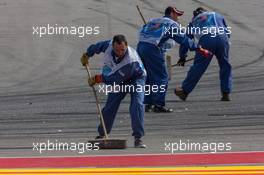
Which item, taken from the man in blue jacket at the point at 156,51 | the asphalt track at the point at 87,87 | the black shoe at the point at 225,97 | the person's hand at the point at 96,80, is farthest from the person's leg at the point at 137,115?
the black shoe at the point at 225,97

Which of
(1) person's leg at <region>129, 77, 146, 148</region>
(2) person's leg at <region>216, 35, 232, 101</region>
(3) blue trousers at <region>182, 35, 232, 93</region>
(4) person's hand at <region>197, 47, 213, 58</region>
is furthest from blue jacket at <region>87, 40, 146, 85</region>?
(2) person's leg at <region>216, 35, 232, 101</region>

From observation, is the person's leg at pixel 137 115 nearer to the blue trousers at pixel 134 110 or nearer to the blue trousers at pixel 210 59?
the blue trousers at pixel 134 110

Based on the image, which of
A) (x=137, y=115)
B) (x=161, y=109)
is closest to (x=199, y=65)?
(x=161, y=109)

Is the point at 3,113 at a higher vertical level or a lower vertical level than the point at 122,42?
lower

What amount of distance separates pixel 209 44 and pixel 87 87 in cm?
414

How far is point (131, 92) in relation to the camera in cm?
1341

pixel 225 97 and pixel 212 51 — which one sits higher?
pixel 212 51

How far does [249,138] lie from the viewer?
1359 cm

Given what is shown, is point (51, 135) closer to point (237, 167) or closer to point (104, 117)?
point (104, 117)

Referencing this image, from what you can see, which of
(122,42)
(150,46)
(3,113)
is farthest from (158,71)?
(122,42)

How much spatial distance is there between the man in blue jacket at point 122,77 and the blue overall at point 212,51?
15.8ft

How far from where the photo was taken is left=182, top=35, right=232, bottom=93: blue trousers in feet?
59.9

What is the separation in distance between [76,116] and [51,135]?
226 centimetres

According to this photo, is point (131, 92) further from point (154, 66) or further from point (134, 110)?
point (154, 66)
